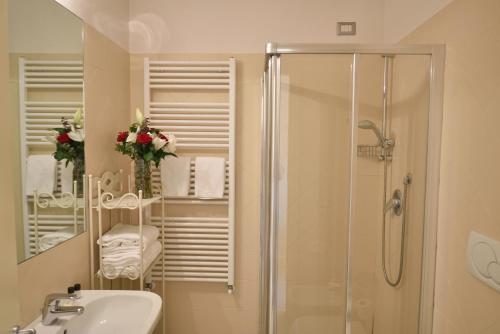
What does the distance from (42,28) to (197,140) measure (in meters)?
1.03

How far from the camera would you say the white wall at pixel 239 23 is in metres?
2.05

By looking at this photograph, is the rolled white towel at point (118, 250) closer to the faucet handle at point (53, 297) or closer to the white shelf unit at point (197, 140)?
the faucet handle at point (53, 297)

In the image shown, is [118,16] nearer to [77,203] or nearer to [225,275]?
[77,203]

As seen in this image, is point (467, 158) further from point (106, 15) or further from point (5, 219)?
point (106, 15)

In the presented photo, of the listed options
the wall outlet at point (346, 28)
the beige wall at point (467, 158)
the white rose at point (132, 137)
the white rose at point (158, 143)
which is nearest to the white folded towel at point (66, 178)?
the white rose at point (132, 137)

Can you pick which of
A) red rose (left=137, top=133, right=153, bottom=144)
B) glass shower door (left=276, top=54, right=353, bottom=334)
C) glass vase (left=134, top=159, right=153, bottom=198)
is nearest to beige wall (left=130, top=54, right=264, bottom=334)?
glass vase (left=134, top=159, right=153, bottom=198)

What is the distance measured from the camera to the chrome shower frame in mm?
1402

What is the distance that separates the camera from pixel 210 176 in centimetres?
200

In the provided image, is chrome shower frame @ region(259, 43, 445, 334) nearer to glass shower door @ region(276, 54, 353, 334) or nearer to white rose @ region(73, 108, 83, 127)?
glass shower door @ region(276, 54, 353, 334)

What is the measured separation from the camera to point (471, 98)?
119 centimetres

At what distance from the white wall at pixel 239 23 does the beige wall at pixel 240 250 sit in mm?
92

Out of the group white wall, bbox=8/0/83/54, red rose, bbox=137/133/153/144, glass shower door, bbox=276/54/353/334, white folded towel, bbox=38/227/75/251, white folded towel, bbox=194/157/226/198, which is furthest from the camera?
white folded towel, bbox=194/157/226/198

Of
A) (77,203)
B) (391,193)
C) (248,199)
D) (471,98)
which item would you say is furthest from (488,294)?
(77,203)

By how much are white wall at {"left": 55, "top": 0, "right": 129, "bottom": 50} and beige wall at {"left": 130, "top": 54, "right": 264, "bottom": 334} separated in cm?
19
